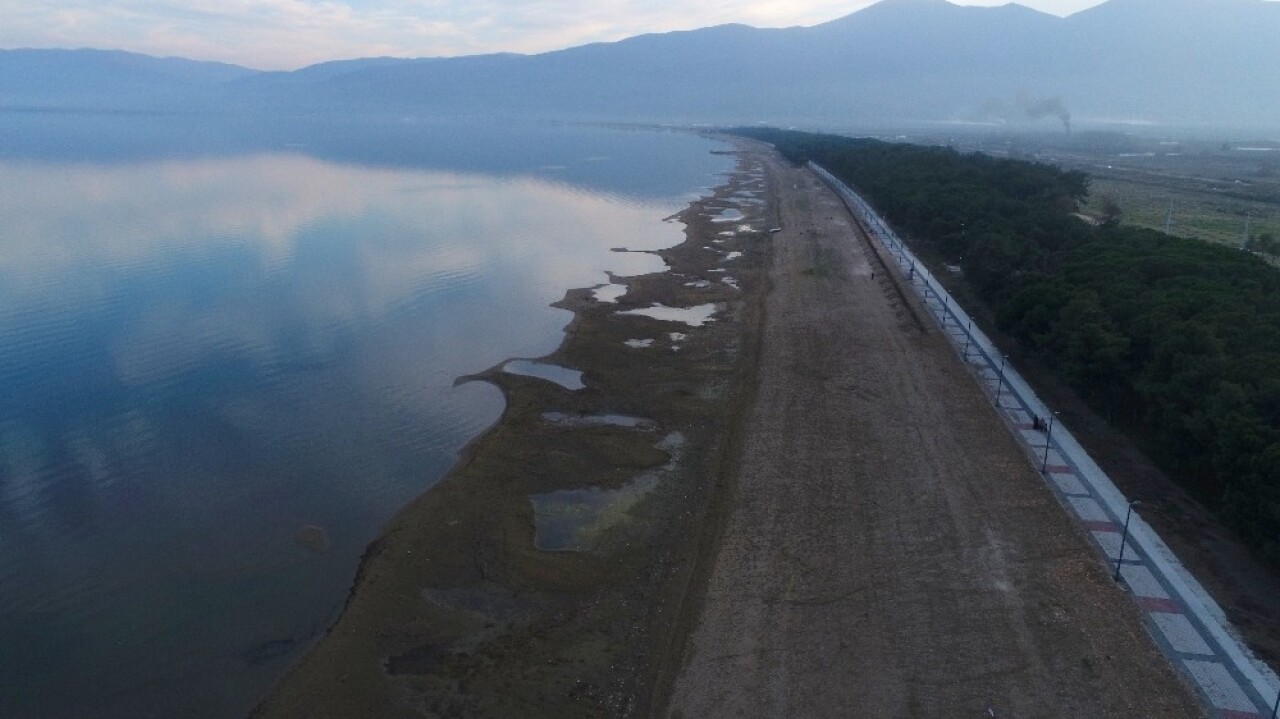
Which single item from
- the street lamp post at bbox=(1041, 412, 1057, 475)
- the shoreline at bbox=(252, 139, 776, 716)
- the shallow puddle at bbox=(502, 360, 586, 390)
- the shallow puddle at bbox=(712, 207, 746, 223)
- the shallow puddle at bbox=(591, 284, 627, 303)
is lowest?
the shoreline at bbox=(252, 139, 776, 716)

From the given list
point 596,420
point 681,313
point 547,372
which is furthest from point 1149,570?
point 681,313

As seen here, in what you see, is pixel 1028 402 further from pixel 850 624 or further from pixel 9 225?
pixel 9 225

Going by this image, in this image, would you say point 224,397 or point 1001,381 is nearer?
point 224,397

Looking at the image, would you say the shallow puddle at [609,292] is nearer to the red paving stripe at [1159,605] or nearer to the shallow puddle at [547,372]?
the shallow puddle at [547,372]

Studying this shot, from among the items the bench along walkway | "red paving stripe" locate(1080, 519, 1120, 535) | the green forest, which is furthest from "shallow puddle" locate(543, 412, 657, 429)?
the green forest

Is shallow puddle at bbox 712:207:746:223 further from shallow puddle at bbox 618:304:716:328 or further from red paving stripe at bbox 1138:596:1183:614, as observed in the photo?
red paving stripe at bbox 1138:596:1183:614

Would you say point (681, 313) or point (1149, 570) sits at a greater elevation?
point (681, 313)

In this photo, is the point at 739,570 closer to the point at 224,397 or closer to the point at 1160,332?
the point at 1160,332

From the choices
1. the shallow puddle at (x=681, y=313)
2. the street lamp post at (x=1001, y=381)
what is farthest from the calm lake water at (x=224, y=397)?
the street lamp post at (x=1001, y=381)
